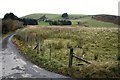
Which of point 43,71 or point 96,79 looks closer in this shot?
point 96,79

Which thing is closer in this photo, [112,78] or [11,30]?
[112,78]

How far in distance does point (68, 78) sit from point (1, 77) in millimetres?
3223

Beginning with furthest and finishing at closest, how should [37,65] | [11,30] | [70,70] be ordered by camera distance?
[11,30]
[37,65]
[70,70]

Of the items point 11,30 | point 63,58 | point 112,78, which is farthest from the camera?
point 11,30

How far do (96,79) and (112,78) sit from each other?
72 centimetres

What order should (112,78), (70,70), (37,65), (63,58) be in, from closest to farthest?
(112,78)
(70,70)
(37,65)
(63,58)

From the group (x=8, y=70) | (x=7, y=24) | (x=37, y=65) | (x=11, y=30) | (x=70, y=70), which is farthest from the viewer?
(x=11, y=30)

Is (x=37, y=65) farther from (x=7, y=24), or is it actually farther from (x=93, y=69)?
(x=7, y=24)

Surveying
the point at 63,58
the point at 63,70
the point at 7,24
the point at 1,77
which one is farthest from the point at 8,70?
the point at 7,24

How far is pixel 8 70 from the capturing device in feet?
43.4

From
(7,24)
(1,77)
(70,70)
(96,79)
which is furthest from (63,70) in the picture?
(7,24)

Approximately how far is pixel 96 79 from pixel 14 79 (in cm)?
377

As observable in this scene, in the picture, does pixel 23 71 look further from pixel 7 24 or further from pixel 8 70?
pixel 7 24

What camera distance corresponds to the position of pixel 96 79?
35.0 ft
